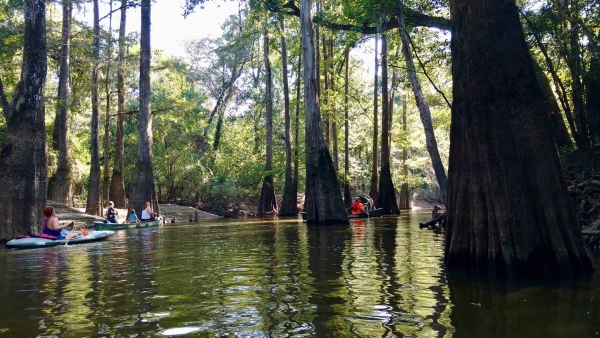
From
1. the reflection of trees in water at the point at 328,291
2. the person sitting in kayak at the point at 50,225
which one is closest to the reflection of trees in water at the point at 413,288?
the reflection of trees in water at the point at 328,291

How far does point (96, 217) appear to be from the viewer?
Answer: 22.1 m

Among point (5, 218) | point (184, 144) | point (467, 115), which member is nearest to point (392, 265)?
point (467, 115)

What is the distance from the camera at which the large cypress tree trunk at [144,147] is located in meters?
23.8

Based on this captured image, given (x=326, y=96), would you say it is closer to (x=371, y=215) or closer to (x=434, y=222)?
(x=371, y=215)

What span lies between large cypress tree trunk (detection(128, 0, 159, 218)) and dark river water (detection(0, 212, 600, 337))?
14.5m

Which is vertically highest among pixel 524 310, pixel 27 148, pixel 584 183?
pixel 27 148

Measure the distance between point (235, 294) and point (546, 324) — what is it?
3.29 metres

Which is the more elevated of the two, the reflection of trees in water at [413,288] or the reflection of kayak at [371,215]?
the reflection of kayak at [371,215]

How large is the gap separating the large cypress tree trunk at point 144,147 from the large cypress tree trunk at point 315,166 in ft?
28.8

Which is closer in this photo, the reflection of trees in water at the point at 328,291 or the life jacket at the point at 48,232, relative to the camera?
the reflection of trees in water at the point at 328,291

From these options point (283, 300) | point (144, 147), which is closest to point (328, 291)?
point (283, 300)

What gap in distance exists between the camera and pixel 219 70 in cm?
4625

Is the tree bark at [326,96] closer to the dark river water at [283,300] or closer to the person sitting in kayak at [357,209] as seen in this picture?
the person sitting in kayak at [357,209]

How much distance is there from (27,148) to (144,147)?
34.4ft
